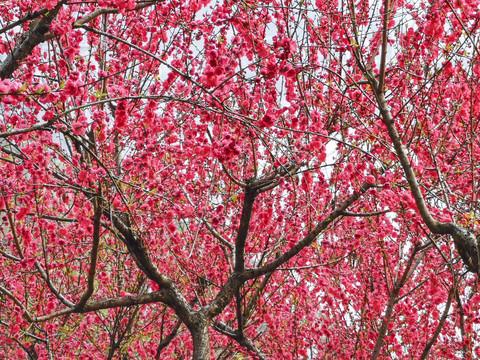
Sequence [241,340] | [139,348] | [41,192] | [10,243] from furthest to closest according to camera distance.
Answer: [139,348], [10,243], [241,340], [41,192]

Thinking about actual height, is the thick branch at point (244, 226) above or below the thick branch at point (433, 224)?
above

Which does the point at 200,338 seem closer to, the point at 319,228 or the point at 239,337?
the point at 239,337

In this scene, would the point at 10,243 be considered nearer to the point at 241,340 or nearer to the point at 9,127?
the point at 9,127

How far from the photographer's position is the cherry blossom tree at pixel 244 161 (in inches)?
126

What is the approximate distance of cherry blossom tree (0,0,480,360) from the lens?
3213 millimetres

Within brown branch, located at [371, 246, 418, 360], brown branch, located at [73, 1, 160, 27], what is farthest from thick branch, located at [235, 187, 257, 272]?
brown branch, located at [73, 1, 160, 27]

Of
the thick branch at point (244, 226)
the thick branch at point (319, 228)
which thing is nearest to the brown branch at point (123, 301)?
the thick branch at point (244, 226)

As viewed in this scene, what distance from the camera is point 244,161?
5148 mm

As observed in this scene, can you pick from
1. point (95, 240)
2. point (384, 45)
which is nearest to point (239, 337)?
point (95, 240)

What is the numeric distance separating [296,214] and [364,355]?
97.9 inches

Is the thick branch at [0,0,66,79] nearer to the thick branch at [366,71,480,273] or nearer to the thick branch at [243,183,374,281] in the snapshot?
the thick branch at [366,71,480,273]

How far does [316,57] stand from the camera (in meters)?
4.81

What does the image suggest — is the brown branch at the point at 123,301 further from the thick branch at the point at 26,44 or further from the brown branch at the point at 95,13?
the brown branch at the point at 95,13

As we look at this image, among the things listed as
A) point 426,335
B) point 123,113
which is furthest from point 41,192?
point 426,335
